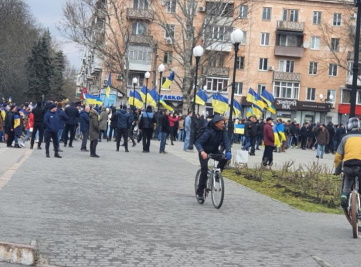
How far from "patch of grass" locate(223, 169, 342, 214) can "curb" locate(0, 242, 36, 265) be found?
312 inches

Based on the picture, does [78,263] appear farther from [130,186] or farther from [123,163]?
[123,163]

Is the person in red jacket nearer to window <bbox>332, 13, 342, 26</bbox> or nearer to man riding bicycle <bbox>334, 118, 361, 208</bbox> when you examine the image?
man riding bicycle <bbox>334, 118, 361, 208</bbox>

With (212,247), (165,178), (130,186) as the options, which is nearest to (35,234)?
(212,247)

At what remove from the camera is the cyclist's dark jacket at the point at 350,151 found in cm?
1154

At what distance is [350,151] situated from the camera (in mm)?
11672

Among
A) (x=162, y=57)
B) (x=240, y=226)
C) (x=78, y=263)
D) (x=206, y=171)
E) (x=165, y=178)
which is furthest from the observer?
(x=162, y=57)

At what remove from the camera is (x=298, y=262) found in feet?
29.7

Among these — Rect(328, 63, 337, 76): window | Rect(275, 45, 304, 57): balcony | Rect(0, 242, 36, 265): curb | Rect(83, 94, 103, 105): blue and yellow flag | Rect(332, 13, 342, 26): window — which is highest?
Rect(332, 13, 342, 26): window

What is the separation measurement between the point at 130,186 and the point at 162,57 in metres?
58.9

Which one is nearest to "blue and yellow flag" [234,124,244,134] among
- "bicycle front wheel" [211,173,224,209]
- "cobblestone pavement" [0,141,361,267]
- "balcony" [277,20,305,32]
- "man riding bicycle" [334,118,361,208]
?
"cobblestone pavement" [0,141,361,267]

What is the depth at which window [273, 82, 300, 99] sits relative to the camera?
7888cm

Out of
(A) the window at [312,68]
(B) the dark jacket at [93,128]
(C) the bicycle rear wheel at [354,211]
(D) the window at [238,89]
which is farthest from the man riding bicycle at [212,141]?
(A) the window at [312,68]

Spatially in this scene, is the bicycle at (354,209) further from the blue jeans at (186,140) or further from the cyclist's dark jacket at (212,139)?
the blue jeans at (186,140)

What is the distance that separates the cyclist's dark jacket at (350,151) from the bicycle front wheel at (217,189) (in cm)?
258
